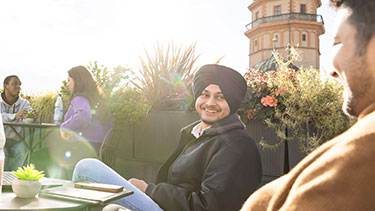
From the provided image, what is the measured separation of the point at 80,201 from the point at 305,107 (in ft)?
9.16

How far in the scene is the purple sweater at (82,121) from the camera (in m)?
3.80

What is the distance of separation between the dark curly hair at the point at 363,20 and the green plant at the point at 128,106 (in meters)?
4.45

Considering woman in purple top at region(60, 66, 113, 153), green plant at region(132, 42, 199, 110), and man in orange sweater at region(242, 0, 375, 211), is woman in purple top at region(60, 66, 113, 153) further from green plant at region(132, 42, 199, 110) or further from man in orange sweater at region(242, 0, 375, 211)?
man in orange sweater at region(242, 0, 375, 211)

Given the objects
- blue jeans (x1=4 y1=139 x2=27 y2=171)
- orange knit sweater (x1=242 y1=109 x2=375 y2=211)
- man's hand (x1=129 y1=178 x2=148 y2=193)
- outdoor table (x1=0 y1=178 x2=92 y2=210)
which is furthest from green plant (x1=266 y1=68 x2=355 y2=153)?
blue jeans (x1=4 y1=139 x2=27 y2=171)

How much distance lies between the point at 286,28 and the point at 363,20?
128 ft

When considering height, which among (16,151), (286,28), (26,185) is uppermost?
(286,28)

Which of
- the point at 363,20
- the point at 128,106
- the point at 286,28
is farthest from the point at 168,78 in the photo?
the point at 286,28

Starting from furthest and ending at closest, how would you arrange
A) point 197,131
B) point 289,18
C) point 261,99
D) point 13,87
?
point 289,18
point 13,87
point 261,99
point 197,131

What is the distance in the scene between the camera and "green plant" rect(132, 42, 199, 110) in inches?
205

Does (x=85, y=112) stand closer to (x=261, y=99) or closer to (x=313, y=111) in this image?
(x=261, y=99)

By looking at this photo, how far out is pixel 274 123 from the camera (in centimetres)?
381

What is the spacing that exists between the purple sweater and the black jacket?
202cm

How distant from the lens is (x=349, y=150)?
56cm

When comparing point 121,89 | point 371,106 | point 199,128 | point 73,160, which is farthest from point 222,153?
point 121,89
